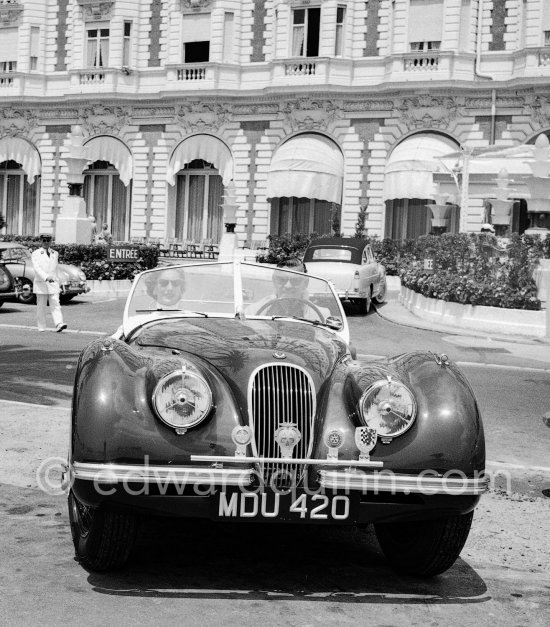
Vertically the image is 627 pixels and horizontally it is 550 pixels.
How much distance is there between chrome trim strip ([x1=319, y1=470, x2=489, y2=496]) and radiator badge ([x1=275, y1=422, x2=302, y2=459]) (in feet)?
0.67

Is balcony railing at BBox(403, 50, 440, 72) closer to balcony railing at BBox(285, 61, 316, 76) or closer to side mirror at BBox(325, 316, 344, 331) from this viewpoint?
balcony railing at BBox(285, 61, 316, 76)

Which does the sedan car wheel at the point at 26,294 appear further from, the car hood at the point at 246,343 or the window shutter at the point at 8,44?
the window shutter at the point at 8,44

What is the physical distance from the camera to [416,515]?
510 cm

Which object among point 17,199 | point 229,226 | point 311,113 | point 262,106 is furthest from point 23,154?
Answer: point 229,226

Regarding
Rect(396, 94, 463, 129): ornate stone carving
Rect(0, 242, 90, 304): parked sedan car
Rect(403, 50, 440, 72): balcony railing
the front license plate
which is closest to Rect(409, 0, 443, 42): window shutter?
Rect(403, 50, 440, 72): balcony railing

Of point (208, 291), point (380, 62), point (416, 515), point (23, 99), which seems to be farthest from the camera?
point (23, 99)

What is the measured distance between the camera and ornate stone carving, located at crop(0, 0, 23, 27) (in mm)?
47125

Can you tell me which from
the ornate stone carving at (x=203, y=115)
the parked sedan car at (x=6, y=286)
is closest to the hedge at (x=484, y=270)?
the parked sedan car at (x=6, y=286)

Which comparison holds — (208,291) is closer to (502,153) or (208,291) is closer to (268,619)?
(268,619)

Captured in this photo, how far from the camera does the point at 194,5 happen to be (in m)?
43.5

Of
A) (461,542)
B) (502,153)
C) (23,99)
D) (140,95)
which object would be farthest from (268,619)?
(23,99)

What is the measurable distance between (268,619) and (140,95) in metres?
41.6

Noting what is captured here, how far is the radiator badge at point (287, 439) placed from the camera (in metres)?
5.15

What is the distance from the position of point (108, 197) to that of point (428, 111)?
15.0 metres
